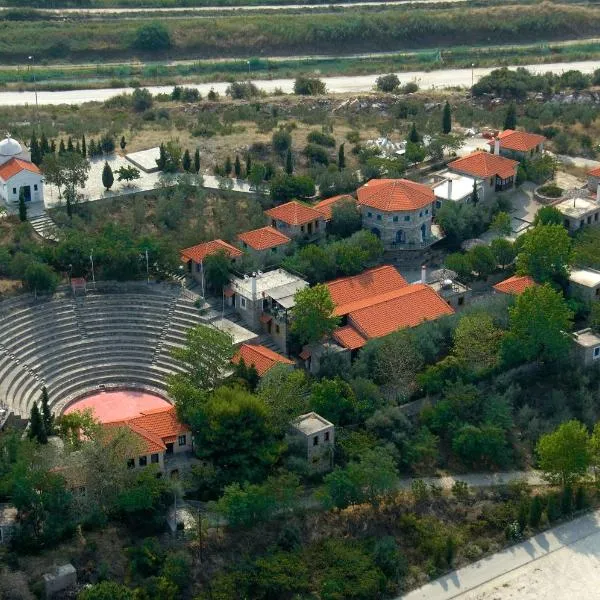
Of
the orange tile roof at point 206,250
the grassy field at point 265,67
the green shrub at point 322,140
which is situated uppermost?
the green shrub at point 322,140

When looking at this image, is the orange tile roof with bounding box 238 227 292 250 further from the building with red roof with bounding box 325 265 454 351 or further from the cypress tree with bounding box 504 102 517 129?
the cypress tree with bounding box 504 102 517 129

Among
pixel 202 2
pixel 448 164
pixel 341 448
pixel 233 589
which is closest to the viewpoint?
pixel 233 589

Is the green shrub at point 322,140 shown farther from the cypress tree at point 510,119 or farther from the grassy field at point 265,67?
the grassy field at point 265,67

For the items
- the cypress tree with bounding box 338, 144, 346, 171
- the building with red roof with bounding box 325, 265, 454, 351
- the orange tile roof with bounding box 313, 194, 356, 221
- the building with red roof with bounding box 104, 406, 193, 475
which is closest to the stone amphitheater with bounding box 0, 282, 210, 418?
the building with red roof with bounding box 104, 406, 193, 475

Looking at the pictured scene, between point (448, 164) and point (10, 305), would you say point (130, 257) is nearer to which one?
point (10, 305)

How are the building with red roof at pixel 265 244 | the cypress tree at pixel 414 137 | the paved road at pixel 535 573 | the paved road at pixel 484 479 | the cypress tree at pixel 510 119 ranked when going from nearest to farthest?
the paved road at pixel 535 573
the paved road at pixel 484 479
the building with red roof at pixel 265 244
the cypress tree at pixel 414 137
the cypress tree at pixel 510 119

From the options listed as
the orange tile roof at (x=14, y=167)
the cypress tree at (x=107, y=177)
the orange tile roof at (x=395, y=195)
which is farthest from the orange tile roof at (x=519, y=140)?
the orange tile roof at (x=14, y=167)

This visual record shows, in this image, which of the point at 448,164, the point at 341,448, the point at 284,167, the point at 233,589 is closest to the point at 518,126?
the point at 448,164
